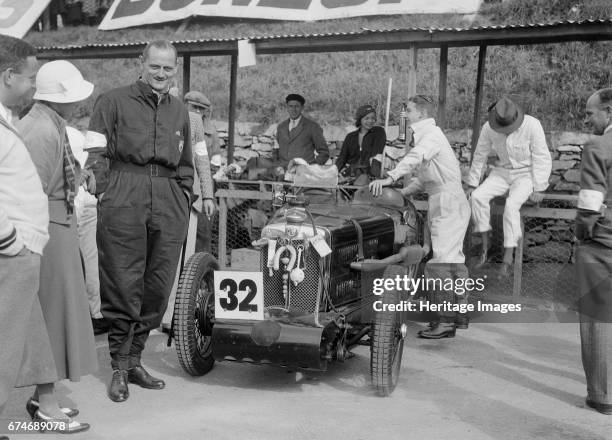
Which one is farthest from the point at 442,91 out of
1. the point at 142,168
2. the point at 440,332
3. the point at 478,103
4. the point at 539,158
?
the point at 142,168

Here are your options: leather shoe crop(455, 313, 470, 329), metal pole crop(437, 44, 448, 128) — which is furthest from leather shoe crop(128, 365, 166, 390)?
metal pole crop(437, 44, 448, 128)

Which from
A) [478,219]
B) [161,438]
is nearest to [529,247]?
[478,219]

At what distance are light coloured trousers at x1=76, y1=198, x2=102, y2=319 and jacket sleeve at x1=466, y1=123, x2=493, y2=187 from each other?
353 cm

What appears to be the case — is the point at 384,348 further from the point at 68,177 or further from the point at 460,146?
the point at 460,146

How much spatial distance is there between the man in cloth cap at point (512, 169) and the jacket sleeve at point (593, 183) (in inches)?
98.6

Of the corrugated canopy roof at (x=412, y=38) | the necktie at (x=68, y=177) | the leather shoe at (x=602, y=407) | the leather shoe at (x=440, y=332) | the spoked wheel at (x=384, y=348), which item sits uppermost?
the corrugated canopy roof at (x=412, y=38)

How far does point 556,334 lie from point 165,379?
351 centimetres

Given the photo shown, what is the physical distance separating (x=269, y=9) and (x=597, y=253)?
7.26 m

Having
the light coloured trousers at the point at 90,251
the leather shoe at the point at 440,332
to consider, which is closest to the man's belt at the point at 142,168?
the light coloured trousers at the point at 90,251

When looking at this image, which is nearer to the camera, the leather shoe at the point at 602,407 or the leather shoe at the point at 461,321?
the leather shoe at the point at 602,407

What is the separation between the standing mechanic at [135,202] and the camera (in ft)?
16.3

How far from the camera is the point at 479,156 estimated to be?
7.77 metres

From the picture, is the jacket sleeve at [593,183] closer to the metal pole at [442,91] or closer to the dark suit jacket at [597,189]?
the dark suit jacket at [597,189]

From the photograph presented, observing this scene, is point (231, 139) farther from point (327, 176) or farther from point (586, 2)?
point (586, 2)
